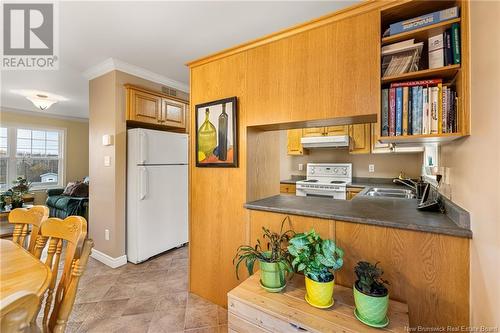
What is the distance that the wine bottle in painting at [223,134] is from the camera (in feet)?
6.38

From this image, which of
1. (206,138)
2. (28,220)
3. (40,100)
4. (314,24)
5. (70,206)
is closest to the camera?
(28,220)

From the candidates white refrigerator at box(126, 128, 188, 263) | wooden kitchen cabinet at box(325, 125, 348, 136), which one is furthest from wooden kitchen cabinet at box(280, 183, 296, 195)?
white refrigerator at box(126, 128, 188, 263)

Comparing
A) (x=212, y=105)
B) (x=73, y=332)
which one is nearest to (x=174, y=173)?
(x=212, y=105)

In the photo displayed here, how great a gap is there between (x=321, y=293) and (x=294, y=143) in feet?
10.1

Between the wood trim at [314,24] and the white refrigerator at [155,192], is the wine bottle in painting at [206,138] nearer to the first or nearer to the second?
the wood trim at [314,24]

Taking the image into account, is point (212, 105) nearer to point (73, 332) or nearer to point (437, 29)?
point (437, 29)

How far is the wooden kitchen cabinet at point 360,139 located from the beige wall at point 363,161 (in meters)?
0.29

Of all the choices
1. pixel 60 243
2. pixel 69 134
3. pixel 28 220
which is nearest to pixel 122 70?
pixel 28 220

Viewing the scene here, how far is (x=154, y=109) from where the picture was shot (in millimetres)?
3195

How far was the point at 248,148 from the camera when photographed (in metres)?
1.88

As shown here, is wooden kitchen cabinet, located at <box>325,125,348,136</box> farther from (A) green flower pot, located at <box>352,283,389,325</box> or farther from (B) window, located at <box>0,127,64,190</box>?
(B) window, located at <box>0,127,64,190</box>

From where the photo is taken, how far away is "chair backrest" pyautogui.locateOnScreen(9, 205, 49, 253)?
4.42ft

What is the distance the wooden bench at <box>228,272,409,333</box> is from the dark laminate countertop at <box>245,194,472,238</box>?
41 centimetres

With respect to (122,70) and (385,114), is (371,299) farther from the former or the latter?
(122,70)
